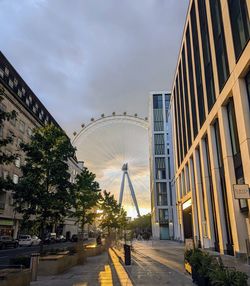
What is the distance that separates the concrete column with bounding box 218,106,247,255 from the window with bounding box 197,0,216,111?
13.7 feet

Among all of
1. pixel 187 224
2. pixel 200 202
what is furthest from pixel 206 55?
pixel 187 224

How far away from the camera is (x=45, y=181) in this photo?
2128 centimetres

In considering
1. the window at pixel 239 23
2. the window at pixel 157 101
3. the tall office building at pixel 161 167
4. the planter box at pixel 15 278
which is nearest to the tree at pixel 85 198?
the window at pixel 239 23

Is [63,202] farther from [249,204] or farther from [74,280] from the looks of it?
[249,204]

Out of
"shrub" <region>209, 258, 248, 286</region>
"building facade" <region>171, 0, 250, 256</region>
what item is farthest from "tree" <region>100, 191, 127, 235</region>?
"shrub" <region>209, 258, 248, 286</region>

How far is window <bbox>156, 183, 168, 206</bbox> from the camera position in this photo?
9460cm

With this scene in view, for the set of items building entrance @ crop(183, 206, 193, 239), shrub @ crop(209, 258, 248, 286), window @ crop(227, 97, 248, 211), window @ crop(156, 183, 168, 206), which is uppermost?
window @ crop(156, 183, 168, 206)

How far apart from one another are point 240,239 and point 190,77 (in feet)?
81.9

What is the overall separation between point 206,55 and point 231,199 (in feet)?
54.5

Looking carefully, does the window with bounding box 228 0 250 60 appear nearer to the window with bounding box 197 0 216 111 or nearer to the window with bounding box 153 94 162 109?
the window with bounding box 197 0 216 111

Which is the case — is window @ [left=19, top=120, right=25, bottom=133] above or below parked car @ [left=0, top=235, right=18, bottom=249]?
above

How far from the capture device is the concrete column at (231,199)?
22625 millimetres

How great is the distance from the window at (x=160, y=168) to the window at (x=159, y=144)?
93.0 inches

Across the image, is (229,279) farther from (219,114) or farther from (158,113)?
(158,113)
